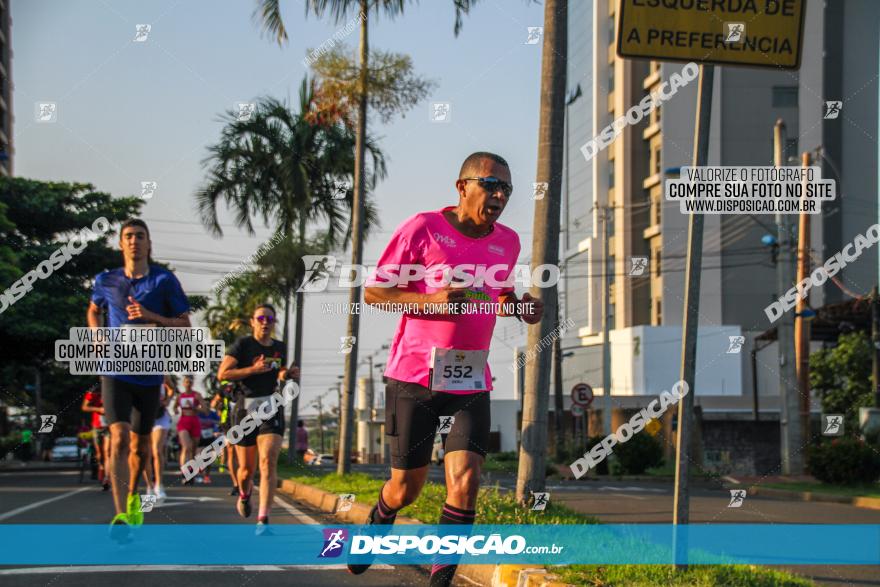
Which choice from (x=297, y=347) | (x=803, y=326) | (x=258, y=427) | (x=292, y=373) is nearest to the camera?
(x=292, y=373)

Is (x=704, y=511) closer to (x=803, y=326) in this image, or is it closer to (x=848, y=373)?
(x=803, y=326)

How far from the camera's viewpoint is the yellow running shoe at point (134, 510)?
26.4 ft

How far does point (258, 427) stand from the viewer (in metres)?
10.0

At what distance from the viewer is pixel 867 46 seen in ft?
185

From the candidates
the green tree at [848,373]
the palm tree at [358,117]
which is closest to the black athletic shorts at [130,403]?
the palm tree at [358,117]

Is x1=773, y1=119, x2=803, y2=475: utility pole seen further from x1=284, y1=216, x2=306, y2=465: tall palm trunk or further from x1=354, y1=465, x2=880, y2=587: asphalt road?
x1=284, y1=216, x2=306, y2=465: tall palm trunk

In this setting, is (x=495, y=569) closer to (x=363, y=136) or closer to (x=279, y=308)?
(x=363, y=136)

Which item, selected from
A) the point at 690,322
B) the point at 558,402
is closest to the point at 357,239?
the point at 690,322

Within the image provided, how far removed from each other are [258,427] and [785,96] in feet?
173

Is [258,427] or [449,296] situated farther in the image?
[258,427]

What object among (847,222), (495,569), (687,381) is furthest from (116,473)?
(847,222)

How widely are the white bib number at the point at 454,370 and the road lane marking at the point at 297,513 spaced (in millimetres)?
6503

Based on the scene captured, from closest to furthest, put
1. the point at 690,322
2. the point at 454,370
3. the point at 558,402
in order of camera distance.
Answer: the point at 454,370
the point at 690,322
the point at 558,402

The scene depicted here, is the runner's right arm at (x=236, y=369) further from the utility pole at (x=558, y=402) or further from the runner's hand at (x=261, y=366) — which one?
the utility pole at (x=558, y=402)
